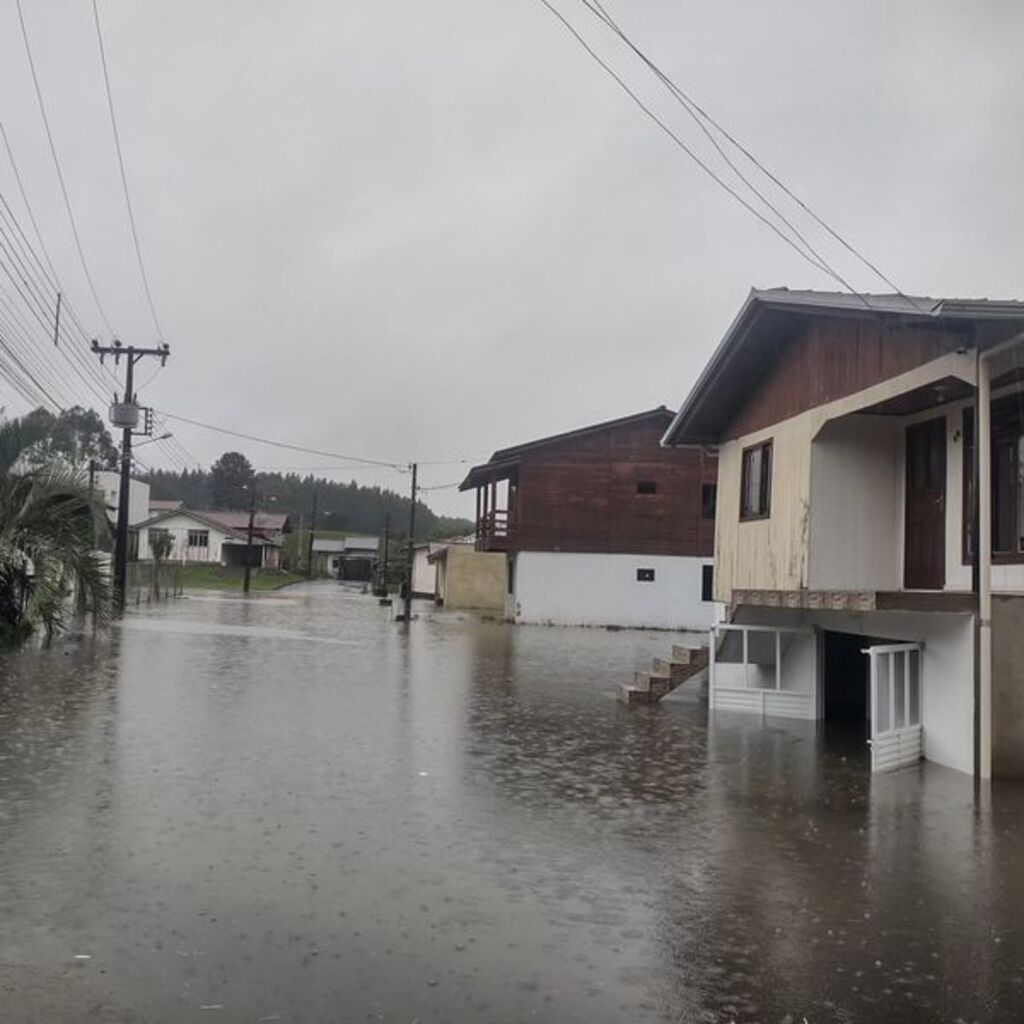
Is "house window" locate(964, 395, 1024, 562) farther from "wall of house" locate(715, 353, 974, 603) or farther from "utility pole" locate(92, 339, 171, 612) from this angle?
"utility pole" locate(92, 339, 171, 612)

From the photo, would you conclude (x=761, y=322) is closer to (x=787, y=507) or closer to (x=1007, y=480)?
(x=787, y=507)

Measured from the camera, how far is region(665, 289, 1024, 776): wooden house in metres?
9.89

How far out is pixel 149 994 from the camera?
14.0ft

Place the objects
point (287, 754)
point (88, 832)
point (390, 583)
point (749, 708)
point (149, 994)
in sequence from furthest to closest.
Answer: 1. point (390, 583)
2. point (749, 708)
3. point (287, 754)
4. point (88, 832)
5. point (149, 994)

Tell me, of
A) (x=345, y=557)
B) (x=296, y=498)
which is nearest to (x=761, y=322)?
(x=345, y=557)

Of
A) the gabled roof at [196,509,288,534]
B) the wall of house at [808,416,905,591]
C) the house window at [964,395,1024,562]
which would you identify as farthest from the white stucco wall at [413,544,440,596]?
the house window at [964,395,1024,562]

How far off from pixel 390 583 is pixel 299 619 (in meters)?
36.1

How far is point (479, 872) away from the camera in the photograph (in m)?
6.28

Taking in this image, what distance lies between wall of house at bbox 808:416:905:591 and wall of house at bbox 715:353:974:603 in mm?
93

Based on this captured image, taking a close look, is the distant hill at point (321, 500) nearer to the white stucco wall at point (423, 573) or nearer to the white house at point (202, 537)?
the white house at point (202, 537)

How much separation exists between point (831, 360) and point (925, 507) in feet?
6.93

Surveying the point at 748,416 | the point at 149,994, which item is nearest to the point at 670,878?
the point at 149,994

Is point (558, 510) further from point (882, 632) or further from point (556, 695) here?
point (882, 632)

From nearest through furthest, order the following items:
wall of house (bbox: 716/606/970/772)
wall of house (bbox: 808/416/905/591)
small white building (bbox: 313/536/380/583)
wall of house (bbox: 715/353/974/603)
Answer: wall of house (bbox: 716/606/970/772) → wall of house (bbox: 715/353/974/603) → wall of house (bbox: 808/416/905/591) → small white building (bbox: 313/536/380/583)
